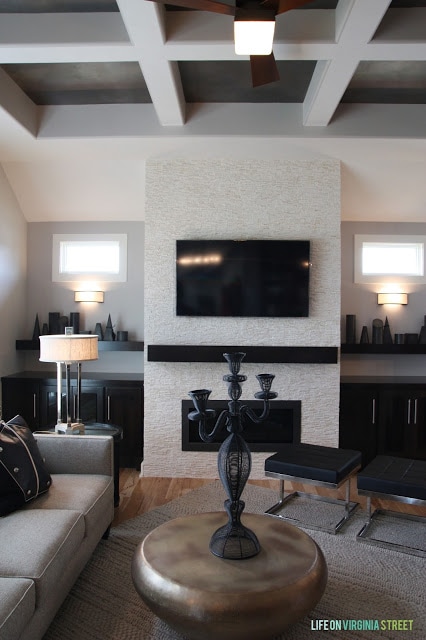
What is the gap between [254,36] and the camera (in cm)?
222

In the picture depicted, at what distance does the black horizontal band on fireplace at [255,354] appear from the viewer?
14.1ft

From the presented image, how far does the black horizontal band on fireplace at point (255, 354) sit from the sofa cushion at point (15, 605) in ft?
8.44

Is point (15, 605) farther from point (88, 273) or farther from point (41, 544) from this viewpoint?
point (88, 273)

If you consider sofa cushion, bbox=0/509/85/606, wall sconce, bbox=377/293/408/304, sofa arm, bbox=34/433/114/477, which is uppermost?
wall sconce, bbox=377/293/408/304

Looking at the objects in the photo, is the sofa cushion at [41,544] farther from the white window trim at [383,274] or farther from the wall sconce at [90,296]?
the white window trim at [383,274]

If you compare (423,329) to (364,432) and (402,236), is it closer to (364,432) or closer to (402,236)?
(402,236)

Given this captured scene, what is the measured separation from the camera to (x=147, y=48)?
2.88 m

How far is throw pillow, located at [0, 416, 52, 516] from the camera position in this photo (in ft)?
8.07

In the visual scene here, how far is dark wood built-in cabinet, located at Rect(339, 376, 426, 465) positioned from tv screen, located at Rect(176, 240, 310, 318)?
1.10 m

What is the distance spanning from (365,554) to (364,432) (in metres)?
1.88

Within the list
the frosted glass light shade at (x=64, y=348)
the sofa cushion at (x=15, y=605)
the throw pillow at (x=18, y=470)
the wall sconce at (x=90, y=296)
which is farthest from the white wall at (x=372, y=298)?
the sofa cushion at (x=15, y=605)

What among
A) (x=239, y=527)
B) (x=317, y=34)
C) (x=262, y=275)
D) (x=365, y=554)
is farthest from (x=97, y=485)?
(x=317, y=34)

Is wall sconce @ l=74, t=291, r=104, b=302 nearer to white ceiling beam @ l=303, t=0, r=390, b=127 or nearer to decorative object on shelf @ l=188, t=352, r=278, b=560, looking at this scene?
white ceiling beam @ l=303, t=0, r=390, b=127

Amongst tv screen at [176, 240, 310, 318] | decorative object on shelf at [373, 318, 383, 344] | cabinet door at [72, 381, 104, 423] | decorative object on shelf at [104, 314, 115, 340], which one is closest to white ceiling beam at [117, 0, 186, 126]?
tv screen at [176, 240, 310, 318]
